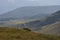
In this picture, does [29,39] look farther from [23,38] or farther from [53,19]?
[53,19]

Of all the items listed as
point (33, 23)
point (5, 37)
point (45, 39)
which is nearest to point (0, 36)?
point (5, 37)

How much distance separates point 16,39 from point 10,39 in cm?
38

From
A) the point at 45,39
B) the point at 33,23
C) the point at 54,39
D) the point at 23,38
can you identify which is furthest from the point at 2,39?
the point at 33,23

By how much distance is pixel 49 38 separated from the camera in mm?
12406

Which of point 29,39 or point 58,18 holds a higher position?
point 29,39

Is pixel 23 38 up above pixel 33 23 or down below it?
above

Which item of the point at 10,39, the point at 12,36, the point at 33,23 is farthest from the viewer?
the point at 33,23

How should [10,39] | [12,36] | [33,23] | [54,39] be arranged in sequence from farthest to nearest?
[33,23], [54,39], [12,36], [10,39]

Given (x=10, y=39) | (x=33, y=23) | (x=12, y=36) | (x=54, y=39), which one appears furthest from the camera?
(x=33, y=23)

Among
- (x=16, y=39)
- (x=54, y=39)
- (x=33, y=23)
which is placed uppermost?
(x=16, y=39)

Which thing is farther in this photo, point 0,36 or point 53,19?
point 53,19

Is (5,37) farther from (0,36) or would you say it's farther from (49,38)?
(49,38)

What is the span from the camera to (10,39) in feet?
35.6

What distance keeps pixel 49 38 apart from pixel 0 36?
11.3ft
